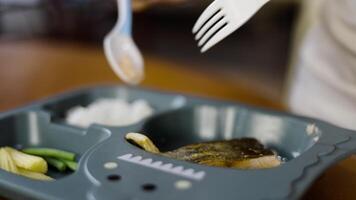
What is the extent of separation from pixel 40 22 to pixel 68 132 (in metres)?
0.80

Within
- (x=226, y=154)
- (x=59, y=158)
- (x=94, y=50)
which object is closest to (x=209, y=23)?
(x=226, y=154)

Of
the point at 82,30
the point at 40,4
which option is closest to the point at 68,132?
the point at 40,4

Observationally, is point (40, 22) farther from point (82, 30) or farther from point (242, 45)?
point (242, 45)

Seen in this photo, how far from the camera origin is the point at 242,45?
3.64 metres

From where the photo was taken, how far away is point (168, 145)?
628mm

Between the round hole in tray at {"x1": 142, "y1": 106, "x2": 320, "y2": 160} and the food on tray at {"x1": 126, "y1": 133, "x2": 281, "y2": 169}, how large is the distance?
0.08 meters

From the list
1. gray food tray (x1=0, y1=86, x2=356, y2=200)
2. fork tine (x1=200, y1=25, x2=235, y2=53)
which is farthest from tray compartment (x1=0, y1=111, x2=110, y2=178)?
fork tine (x1=200, y1=25, x2=235, y2=53)

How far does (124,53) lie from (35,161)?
23 cm

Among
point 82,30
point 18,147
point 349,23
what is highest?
point 349,23

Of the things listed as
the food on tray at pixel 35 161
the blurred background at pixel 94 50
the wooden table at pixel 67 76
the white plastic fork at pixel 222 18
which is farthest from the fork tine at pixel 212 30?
the wooden table at pixel 67 76

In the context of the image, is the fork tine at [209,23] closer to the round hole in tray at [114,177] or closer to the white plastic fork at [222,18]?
the white plastic fork at [222,18]

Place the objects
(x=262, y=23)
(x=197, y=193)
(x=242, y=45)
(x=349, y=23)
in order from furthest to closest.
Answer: (x=262, y=23) → (x=242, y=45) → (x=349, y=23) → (x=197, y=193)

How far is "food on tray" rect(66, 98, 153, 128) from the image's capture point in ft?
2.13

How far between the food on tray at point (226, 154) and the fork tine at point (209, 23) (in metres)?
0.14
